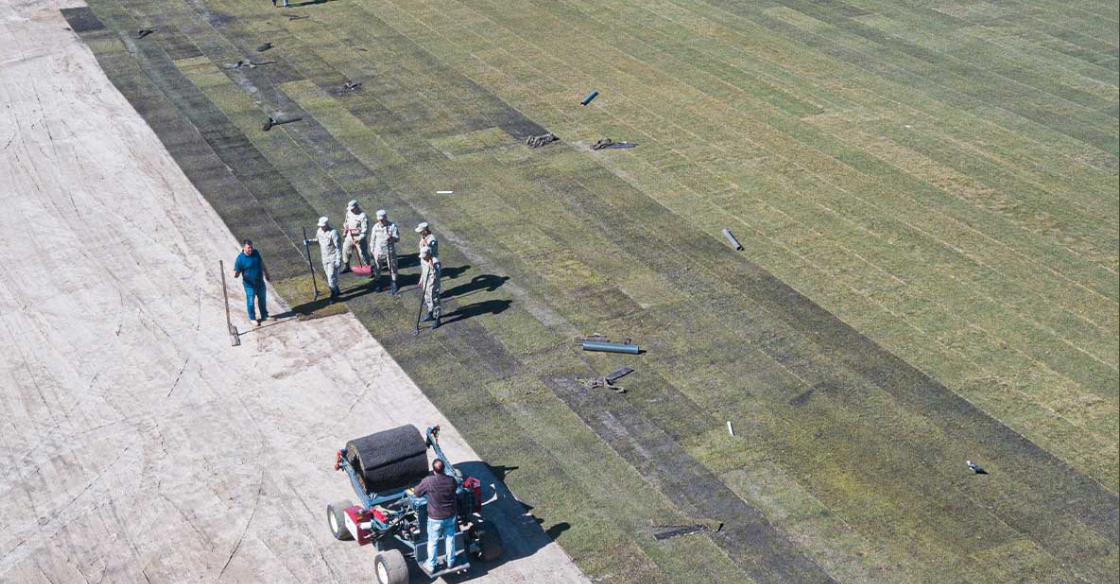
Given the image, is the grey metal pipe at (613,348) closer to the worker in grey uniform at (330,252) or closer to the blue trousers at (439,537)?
the worker in grey uniform at (330,252)

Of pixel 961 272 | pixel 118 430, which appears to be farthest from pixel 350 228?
pixel 961 272

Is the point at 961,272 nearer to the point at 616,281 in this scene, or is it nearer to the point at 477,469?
the point at 616,281

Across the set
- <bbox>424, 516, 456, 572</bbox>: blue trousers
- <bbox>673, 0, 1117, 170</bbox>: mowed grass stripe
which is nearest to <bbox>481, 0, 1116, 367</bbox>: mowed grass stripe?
<bbox>673, 0, 1117, 170</bbox>: mowed grass stripe

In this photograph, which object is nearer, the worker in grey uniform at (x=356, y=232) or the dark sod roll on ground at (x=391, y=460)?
the dark sod roll on ground at (x=391, y=460)

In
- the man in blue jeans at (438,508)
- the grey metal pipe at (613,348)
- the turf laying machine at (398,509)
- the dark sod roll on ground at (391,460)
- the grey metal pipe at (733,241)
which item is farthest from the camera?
the grey metal pipe at (733,241)

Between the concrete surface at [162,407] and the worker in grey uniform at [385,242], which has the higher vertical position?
the worker in grey uniform at [385,242]

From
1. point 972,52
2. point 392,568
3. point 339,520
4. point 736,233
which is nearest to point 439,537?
point 392,568

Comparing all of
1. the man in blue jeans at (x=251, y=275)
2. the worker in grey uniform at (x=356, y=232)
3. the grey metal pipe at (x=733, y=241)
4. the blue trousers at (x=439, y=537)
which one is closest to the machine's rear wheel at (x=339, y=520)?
the blue trousers at (x=439, y=537)

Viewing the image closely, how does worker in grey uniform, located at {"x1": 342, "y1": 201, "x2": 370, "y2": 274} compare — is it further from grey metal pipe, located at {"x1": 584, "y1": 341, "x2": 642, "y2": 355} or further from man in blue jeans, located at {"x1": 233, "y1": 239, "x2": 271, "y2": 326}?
grey metal pipe, located at {"x1": 584, "y1": 341, "x2": 642, "y2": 355}
